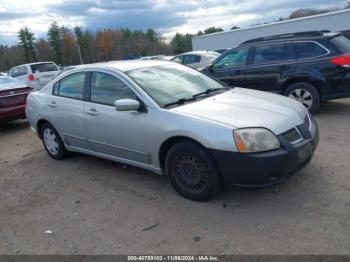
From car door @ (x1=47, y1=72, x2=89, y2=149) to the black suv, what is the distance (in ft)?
14.0

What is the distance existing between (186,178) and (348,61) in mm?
4792

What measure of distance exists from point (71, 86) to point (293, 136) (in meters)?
3.39

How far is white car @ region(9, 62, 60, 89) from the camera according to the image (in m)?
15.3

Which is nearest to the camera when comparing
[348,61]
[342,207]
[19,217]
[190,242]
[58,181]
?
[190,242]

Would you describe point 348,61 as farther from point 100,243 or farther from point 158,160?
point 100,243

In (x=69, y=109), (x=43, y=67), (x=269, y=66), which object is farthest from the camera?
(x=43, y=67)

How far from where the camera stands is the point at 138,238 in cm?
344

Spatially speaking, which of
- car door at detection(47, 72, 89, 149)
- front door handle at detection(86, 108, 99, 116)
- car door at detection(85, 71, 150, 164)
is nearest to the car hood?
car door at detection(85, 71, 150, 164)

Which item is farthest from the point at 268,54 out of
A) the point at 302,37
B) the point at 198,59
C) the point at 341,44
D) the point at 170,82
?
the point at 198,59

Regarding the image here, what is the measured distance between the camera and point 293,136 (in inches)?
150

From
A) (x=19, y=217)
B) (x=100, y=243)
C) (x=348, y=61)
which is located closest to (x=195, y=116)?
(x=100, y=243)

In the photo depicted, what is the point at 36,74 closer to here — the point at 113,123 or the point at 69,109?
the point at 69,109

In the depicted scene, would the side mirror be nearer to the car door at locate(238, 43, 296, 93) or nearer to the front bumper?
Result: the front bumper

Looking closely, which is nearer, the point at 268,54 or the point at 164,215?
A: the point at 164,215
